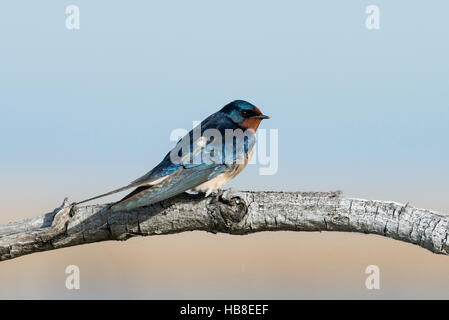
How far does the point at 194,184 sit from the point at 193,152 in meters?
0.38

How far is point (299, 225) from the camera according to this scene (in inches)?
154

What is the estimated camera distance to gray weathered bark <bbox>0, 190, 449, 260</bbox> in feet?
12.2

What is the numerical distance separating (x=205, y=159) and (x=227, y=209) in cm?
54

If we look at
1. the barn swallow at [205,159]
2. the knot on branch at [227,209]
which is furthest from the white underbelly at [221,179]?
the knot on branch at [227,209]

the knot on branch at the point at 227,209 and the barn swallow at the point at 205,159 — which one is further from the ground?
the barn swallow at the point at 205,159

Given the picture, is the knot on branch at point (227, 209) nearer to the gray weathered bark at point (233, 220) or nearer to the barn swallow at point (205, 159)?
the gray weathered bark at point (233, 220)

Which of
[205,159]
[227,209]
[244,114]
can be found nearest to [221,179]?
[205,159]

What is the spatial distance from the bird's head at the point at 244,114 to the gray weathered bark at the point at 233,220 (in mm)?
927

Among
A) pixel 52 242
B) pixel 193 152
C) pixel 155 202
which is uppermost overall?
pixel 193 152

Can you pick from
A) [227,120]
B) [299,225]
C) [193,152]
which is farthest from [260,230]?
[227,120]

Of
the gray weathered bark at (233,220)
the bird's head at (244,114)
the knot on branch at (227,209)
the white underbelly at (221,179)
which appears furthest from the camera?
the bird's head at (244,114)

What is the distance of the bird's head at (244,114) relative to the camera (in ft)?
16.1

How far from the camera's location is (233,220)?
4.00 m

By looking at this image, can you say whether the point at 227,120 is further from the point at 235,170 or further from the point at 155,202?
the point at 155,202
